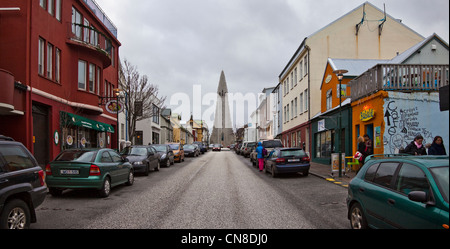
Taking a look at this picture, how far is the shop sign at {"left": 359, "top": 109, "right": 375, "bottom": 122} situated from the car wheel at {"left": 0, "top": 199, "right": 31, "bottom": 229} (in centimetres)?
1296

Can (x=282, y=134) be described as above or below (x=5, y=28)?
below

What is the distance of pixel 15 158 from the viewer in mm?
5484

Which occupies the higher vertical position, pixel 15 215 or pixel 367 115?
pixel 367 115

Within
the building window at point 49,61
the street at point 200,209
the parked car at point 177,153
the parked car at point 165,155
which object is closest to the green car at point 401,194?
the street at point 200,209

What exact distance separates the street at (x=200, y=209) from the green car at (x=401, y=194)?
99 cm

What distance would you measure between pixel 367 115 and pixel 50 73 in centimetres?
1556

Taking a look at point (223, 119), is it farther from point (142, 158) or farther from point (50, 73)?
point (142, 158)

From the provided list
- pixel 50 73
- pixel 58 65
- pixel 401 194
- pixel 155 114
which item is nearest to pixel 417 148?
pixel 401 194

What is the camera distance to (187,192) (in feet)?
33.8

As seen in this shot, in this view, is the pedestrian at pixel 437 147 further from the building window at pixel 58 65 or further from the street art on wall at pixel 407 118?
the building window at pixel 58 65
